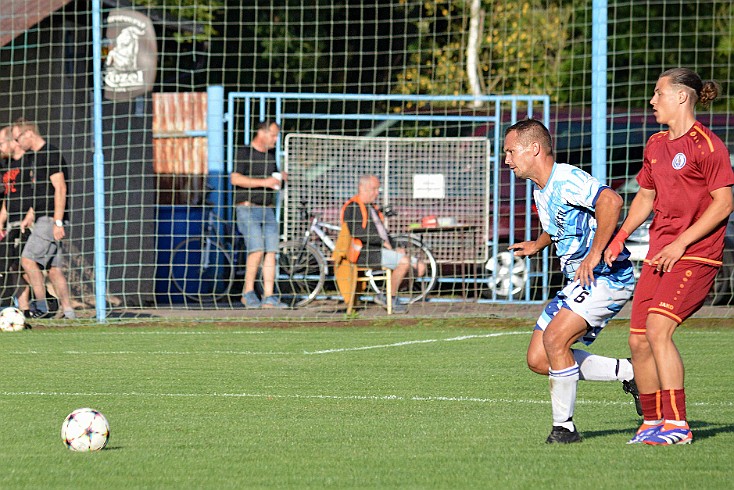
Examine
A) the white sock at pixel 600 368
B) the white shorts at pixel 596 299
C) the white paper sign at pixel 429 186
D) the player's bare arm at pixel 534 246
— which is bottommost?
the white sock at pixel 600 368

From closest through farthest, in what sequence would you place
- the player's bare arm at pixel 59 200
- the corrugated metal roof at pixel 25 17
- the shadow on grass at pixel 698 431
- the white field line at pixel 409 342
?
the shadow on grass at pixel 698 431, the white field line at pixel 409 342, the player's bare arm at pixel 59 200, the corrugated metal roof at pixel 25 17

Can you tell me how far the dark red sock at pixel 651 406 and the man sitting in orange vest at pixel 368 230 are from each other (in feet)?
25.8

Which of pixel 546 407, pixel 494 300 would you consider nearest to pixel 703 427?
pixel 546 407

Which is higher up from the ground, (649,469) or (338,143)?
(338,143)

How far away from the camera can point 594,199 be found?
6.26 m

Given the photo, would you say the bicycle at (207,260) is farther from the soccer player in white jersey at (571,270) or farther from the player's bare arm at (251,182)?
the soccer player in white jersey at (571,270)

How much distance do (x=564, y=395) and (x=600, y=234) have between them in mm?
798

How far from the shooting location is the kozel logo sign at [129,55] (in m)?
14.7

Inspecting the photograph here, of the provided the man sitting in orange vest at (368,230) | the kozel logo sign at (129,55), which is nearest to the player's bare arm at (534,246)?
the man sitting in orange vest at (368,230)

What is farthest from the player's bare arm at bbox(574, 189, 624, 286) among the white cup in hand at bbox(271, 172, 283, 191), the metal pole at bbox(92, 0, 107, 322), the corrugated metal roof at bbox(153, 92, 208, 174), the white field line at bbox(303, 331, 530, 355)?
the corrugated metal roof at bbox(153, 92, 208, 174)

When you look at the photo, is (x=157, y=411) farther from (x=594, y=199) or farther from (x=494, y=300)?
(x=494, y=300)

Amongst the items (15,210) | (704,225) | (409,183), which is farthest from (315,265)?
(704,225)

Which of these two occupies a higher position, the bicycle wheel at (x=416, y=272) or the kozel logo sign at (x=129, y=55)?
the kozel logo sign at (x=129, y=55)

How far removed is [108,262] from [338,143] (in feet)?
10.0
